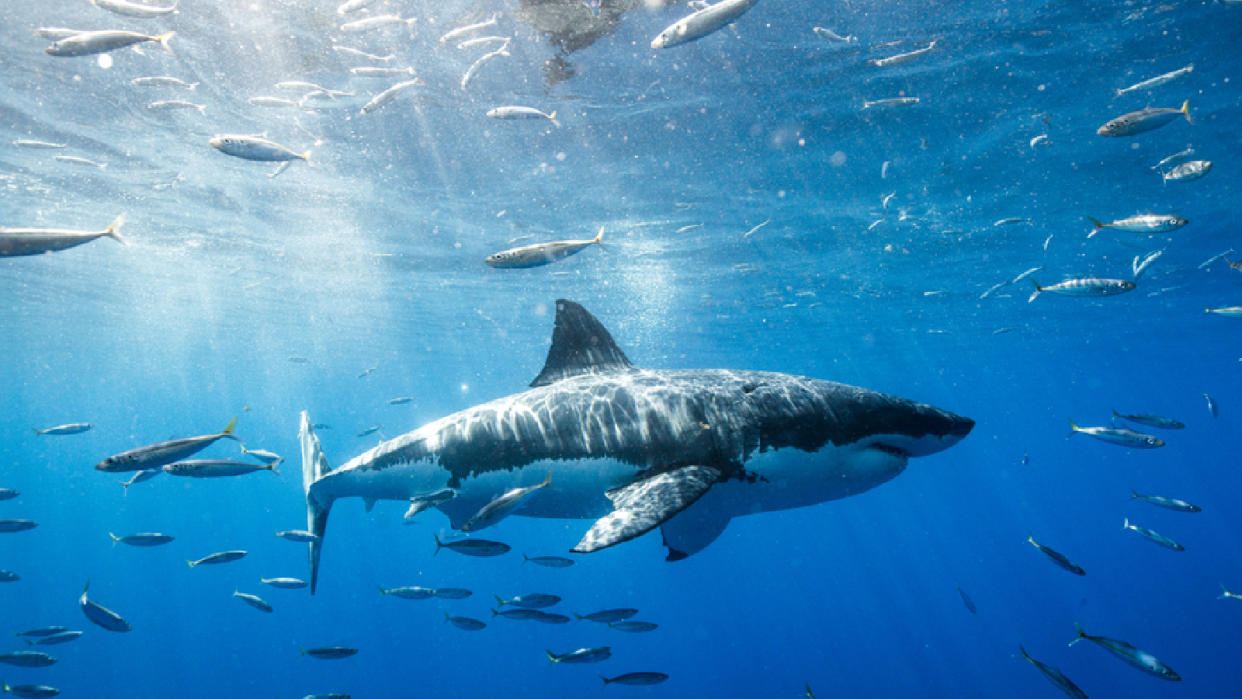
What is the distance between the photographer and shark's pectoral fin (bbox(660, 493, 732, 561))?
4.56 metres

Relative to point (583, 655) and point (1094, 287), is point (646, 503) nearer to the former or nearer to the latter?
point (583, 655)

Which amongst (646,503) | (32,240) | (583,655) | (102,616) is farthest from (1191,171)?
(102,616)

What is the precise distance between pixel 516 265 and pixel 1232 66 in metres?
14.2

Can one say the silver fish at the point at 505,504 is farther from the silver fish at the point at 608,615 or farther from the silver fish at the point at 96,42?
the silver fish at the point at 96,42

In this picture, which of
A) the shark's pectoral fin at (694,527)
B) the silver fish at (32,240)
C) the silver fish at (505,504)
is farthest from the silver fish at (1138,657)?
the silver fish at (32,240)

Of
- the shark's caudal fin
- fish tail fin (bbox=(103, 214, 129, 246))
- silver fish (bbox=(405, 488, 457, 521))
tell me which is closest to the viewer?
fish tail fin (bbox=(103, 214, 129, 246))

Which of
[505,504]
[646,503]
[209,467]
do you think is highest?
[646,503]

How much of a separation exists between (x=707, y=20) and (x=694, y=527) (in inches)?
165

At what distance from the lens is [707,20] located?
4.50 metres

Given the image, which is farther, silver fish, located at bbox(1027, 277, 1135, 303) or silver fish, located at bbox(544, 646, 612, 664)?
silver fish, located at bbox(544, 646, 612, 664)

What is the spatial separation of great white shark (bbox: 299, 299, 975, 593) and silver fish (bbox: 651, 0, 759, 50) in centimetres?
290

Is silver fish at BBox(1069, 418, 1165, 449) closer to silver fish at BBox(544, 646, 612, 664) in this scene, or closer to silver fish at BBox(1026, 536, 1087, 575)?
silver fish at BBox(1026, 536, 1087, 575)

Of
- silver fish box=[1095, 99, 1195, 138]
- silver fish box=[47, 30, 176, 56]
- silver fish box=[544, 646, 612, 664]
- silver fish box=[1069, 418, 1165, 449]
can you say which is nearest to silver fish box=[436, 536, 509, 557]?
silver fish box=[544, 646, 612, 664]

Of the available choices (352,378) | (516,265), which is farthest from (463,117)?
(352,378)
